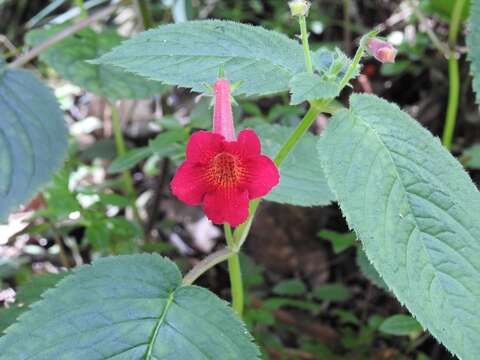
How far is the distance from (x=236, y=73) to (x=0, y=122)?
66 cm

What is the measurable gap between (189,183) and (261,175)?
124 millimetres

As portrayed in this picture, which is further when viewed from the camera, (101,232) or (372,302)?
(372,302)

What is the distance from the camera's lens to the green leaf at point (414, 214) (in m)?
0.85

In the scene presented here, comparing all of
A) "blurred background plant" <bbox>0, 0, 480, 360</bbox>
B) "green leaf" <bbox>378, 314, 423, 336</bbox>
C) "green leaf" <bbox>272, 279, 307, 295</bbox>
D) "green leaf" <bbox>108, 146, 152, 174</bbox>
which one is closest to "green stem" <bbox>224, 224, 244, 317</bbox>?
"blurred background plant" <bbox>0, 0, 480, 360</bbox>

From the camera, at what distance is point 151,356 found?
94 cm

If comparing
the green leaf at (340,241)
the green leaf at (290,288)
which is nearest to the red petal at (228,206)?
the green leaf at (340,241)

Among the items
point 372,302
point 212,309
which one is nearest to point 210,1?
point 372,302

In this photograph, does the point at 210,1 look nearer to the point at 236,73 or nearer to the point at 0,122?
the point at 0,122

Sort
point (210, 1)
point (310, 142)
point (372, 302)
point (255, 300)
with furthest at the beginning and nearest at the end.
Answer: point (210, 1)
point (372, 302)
point (255, 300)
point (310, 142)

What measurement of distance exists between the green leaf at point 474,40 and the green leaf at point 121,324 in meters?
0.79

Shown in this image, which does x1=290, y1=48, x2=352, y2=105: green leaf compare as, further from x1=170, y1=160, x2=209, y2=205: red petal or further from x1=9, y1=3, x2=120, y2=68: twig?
x1=9, y1=3, x2=120, y2=68: twig

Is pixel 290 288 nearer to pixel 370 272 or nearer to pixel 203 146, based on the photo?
pixel 370 272

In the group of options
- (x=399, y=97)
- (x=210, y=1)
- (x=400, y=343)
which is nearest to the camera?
(x=400, y=343)

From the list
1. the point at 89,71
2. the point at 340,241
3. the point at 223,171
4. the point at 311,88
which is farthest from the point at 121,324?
the point at 89,71
